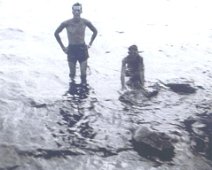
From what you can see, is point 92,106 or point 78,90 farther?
point 78,90

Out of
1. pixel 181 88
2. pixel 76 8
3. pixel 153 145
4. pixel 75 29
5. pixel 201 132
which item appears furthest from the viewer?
pixel 181 88

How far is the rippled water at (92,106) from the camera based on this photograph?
820 centimetres

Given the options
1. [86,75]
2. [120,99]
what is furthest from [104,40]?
[120,99]

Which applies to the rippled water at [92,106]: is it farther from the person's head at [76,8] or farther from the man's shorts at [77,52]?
the person's head at [76,8]

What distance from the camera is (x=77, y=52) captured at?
11672mm

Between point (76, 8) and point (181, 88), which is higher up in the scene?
point (76, 8)

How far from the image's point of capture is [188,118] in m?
9.97

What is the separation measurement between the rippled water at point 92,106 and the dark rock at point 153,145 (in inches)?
6.5

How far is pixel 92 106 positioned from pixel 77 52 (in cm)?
196

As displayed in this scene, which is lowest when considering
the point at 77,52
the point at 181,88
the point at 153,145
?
the point at 153,145

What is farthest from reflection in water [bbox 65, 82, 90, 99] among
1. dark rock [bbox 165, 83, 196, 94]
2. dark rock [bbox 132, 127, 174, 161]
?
dark rock [bbox 132, 127, 174, 161]

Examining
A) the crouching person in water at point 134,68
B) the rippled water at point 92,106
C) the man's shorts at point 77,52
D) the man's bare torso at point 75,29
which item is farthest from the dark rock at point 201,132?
the man's bare torso at point 75,29

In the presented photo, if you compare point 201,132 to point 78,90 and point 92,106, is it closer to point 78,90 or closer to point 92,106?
point 92,106

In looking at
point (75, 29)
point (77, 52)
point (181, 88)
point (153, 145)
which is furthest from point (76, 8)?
point (153, 145)
